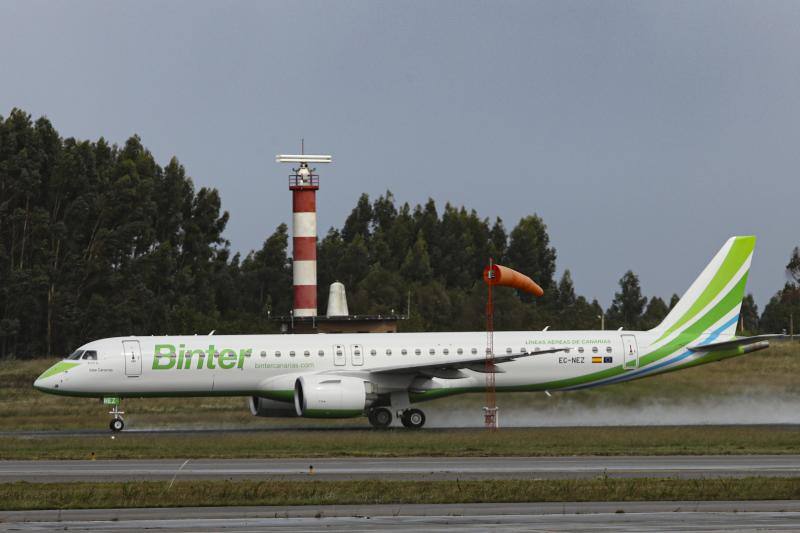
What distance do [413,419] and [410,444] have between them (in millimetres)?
8008

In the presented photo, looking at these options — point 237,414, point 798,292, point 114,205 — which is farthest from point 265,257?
point 237,414

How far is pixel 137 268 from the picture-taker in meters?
78.8

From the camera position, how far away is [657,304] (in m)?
116

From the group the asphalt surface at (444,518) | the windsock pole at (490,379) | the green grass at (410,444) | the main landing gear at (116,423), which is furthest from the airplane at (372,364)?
the asphalt surface at (444,518)

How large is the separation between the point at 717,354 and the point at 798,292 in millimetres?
79910

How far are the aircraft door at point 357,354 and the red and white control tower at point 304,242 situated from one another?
2530cm

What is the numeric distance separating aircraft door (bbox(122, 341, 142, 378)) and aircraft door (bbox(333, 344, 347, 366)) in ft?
18.1

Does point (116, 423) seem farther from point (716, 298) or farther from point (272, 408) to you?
point (716, 298)

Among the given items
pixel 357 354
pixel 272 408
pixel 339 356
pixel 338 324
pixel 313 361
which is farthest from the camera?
pixel 338 324

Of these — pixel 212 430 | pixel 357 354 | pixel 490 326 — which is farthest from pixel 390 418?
pixel 212 430

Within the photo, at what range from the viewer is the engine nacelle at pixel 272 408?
39719 millimetres

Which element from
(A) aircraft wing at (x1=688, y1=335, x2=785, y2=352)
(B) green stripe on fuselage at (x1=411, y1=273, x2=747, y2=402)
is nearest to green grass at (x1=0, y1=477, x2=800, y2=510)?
(B) green stripe on fuselage at (x1=411, y1=273, x2=747, y2=402)

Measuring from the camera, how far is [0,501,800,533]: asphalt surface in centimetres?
1731

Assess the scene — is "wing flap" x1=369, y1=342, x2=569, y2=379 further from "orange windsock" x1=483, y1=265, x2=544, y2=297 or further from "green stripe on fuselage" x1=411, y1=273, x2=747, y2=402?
"orange windsock" x1=483, y1=265, x2=544, y2=297
